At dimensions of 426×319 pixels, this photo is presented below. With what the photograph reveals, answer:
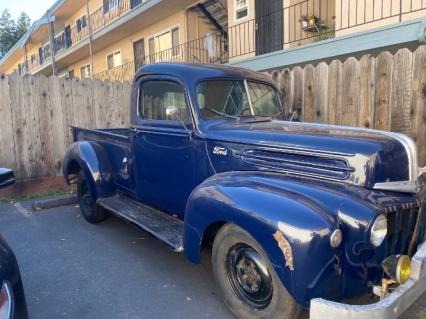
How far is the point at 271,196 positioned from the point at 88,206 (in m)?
3.82

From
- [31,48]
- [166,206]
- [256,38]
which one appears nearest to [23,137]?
[166,206]

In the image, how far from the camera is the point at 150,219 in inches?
167

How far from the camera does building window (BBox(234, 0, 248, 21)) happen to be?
1100 centimetres

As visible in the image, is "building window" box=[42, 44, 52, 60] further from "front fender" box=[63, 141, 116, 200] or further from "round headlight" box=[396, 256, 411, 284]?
"round headlight" box=[396, 256, 411, 284]

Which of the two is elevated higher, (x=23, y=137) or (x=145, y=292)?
(x=23, y=137)

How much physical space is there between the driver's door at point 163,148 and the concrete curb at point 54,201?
2650 millimetres

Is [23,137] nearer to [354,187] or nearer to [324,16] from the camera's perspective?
[354,187]

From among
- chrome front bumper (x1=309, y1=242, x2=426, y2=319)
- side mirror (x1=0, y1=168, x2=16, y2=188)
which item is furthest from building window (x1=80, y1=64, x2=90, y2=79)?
chrome front bumper (x1=309, y1=242, x2=426, y2=319)

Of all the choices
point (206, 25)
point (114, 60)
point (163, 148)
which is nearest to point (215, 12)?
point (206, 25)

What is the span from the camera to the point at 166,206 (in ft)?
14.2

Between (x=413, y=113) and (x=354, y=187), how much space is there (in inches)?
104

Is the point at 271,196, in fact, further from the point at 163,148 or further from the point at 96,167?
the point at 96,167

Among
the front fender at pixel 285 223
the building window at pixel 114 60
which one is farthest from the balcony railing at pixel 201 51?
the front fender at pixel 285 223

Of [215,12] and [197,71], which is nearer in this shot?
[197,71]
